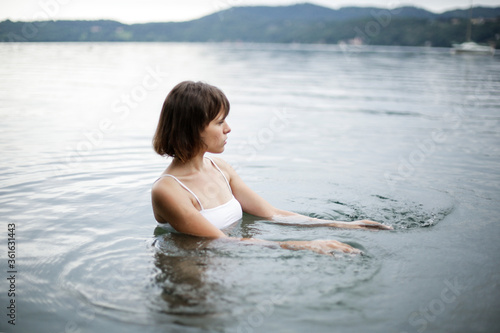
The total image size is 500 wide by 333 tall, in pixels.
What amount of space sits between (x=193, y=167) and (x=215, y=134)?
1.26ft

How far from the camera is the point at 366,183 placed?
5.95 meters

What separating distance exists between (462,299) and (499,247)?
110 cm

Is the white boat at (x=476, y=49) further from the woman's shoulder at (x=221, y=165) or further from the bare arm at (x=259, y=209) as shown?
the woman's shoulder at (x=221, y=165)

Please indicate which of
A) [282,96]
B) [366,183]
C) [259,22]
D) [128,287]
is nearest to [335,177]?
[366,183]

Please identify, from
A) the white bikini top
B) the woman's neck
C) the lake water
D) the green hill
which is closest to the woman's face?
the woman's neck

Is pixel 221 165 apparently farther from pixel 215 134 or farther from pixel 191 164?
pixel 215 134

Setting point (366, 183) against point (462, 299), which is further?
point (366, 183)

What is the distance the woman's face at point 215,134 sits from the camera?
3.55 metres

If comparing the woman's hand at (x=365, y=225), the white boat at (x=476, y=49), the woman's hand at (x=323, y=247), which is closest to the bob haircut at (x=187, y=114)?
the woman's hand at (x=323, y=247)

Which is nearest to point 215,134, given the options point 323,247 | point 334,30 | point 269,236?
point 269,236

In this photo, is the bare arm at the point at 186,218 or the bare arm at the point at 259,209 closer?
the bare arm at the point at 186,218

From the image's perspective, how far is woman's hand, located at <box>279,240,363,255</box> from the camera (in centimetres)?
347

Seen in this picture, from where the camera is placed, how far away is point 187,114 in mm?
3434

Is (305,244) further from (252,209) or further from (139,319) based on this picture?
(139,319)
